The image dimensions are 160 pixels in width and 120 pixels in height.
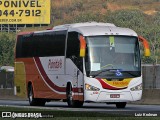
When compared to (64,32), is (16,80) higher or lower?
lower

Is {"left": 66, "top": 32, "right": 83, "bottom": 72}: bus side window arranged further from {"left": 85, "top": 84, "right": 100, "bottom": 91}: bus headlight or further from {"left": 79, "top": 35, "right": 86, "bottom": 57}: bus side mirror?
{"left": 85, "top": 84, "right": 100, "bottom": 91}: bus headlight

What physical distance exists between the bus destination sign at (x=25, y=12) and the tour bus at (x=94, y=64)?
153824 millimetres

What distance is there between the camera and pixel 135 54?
36.0 meters

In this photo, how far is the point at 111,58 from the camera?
116 ft

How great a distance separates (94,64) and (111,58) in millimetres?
709

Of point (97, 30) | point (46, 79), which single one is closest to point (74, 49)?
point (97, 30)

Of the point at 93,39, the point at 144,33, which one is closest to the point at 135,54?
the point at 93,39

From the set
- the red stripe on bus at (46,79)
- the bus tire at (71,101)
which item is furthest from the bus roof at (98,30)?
the red stripe on bus at (46,79)

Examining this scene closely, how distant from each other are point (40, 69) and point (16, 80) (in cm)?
457

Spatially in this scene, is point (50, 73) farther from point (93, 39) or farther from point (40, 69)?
point (93, 39)

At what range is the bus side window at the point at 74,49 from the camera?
36094 mm

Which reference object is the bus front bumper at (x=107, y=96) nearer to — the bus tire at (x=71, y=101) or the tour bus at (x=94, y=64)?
the tour bus at (x=94, y=64)

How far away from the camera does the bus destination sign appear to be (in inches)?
7628

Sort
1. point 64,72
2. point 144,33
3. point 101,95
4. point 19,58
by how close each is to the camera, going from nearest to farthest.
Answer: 1. point 101,95
2. point 64,72
3. point 19,58
4. point 144,33
